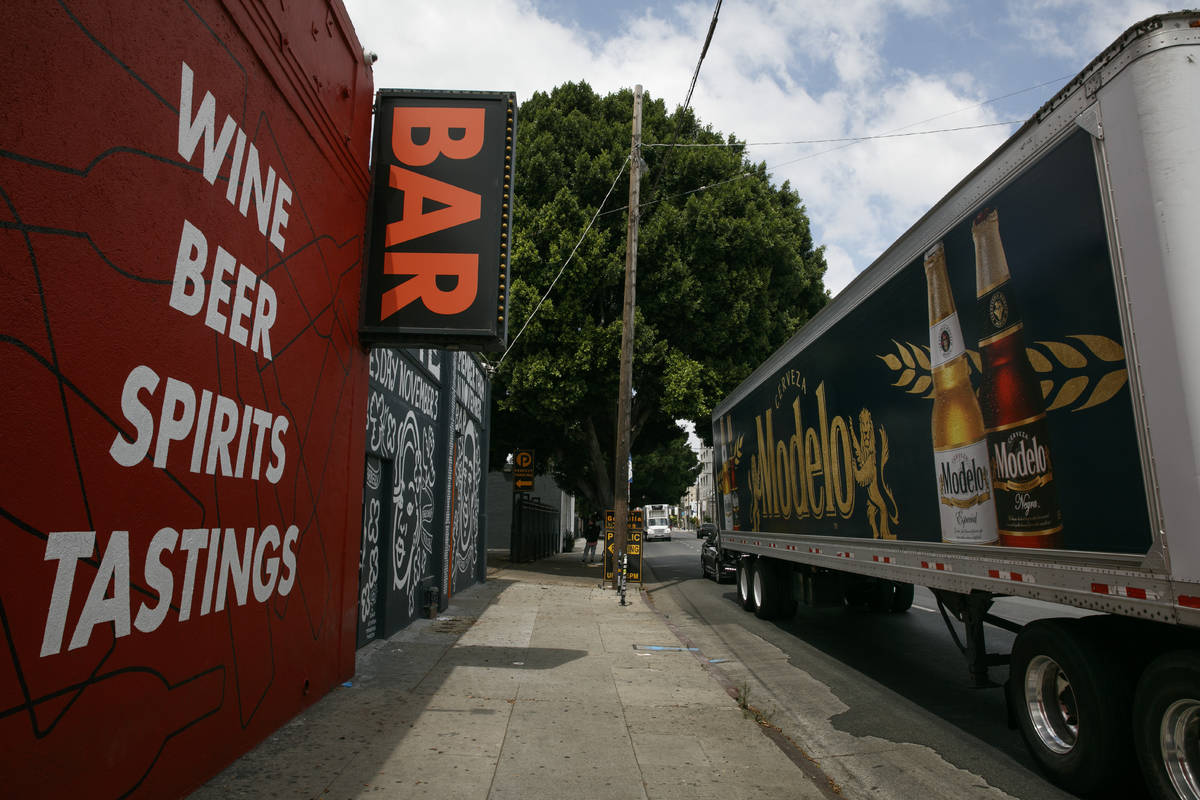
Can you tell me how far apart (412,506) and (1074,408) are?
7.94m

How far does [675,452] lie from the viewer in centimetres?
4703

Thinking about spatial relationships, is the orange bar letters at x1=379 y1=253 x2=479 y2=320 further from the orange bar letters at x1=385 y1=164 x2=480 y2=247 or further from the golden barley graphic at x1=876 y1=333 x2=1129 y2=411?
the golden barley graphic at x1=876 y1=333 x2=1129 y2=411

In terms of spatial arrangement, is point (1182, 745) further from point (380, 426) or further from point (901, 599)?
point (901, 599)

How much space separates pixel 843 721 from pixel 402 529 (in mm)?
5626

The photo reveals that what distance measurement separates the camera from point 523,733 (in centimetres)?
567

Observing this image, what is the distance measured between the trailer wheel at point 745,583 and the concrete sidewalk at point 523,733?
409cm

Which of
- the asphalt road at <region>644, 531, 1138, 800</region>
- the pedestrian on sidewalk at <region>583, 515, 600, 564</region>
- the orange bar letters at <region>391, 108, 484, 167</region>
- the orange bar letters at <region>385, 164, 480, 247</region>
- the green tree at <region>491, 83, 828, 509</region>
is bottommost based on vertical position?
the asphalt road at <region>644, 531, 1138, 800</region>

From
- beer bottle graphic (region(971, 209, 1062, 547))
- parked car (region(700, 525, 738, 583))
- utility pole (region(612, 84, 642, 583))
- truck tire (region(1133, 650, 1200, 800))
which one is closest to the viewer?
truck tire (region(1133, 650, 1200, 800))

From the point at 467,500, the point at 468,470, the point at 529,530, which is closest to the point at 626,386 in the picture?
the point at 468,470

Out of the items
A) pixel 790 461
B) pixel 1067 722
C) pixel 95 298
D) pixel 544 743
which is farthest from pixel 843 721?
pixel 95 298

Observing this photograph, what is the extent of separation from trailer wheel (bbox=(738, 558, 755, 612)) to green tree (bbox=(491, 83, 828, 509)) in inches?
222

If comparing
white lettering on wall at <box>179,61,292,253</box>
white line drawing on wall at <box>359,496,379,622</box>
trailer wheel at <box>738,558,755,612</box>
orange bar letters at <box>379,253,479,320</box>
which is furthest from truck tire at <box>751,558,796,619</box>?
white lettering on wall at <box>179,61,292,253</box>

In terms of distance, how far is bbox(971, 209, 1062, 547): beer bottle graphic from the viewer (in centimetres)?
471

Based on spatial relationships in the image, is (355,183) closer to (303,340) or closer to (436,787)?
(303,340)
